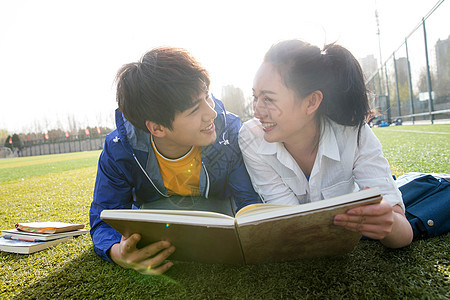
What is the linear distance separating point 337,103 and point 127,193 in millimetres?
1351

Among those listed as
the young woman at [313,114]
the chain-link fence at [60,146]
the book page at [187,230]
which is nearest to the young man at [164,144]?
the young woman at [313,114]

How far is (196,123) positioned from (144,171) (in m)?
0.46

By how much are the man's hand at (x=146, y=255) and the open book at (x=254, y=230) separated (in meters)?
0.03

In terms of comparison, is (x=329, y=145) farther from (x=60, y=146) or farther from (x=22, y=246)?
(x=60, y=146)

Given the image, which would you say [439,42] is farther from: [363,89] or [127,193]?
[127,193]

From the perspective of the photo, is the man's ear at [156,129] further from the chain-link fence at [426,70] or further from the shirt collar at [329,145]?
the chain-link fence at [426,70]

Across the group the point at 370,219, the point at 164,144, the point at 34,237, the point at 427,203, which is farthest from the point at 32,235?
the point at 427,203

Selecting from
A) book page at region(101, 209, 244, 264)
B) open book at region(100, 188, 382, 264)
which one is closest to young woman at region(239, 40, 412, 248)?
open book at region(100, 188, 382, 264)

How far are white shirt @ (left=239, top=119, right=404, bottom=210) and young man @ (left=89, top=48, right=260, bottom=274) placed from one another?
0.46ft

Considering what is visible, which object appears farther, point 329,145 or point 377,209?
point 329,145

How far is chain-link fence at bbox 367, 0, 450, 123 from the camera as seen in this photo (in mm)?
8594

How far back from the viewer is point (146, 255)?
1294 millimetres

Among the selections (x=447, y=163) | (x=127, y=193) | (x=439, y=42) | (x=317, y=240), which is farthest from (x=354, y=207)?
(x=439, y=42)

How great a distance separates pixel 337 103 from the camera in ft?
5.58
